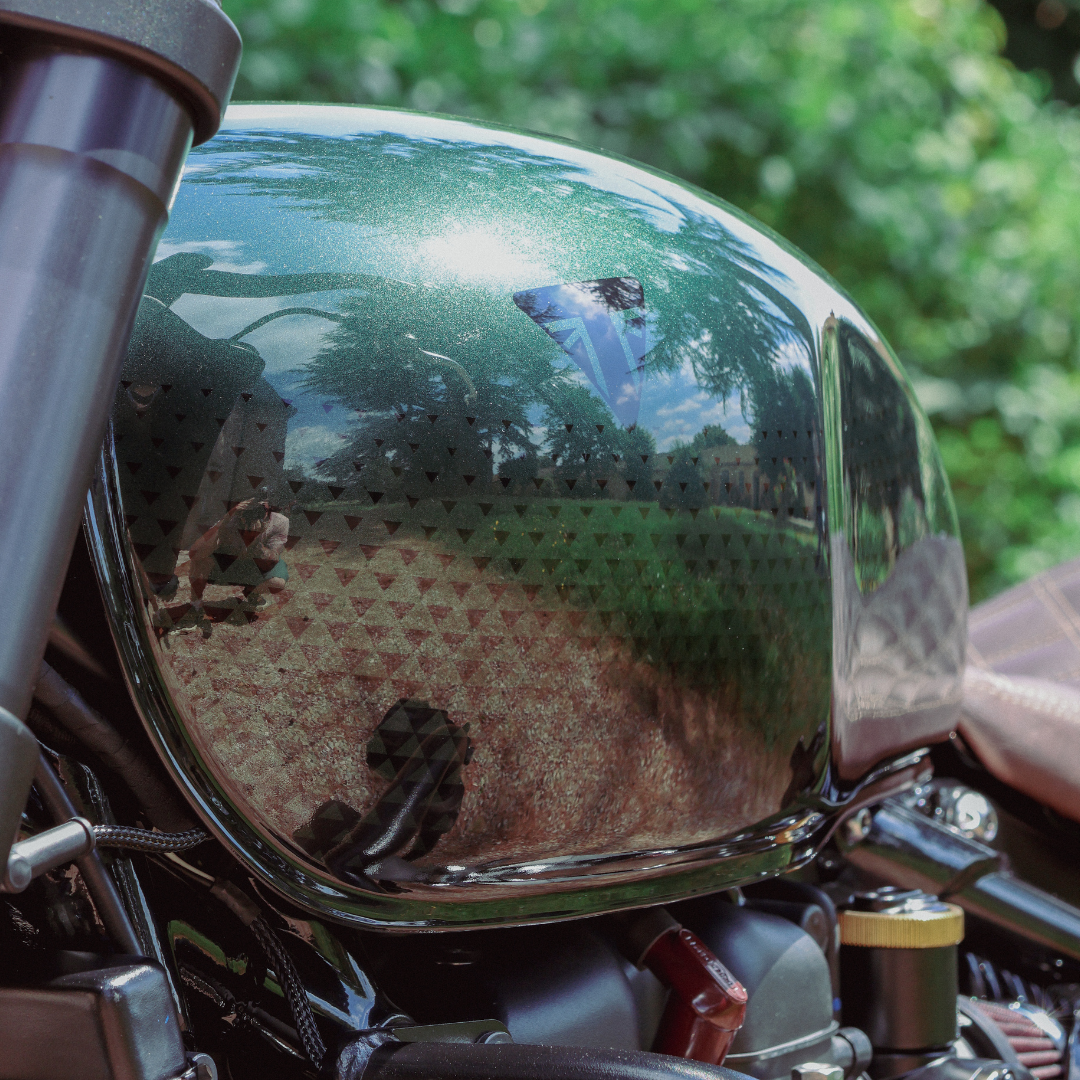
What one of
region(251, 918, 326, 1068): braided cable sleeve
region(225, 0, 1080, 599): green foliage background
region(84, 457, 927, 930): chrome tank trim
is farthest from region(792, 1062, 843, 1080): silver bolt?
region(225, 0, 1080, 599): green foliage background

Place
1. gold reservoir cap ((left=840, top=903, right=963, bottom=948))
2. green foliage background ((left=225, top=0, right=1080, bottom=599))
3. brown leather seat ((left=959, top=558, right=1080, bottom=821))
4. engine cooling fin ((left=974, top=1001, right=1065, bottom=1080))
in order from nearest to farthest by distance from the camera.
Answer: gold reservoir cap ((left=840, top=903, right=963, bottom=948))
engine cooling fin ((left=974, top=1001, right=1065, bottom=1080))
brown leather seat ((left=959, top=558, right=1080, bottom=821))
green foliage background ((left=225, top=0, right=1080, bottom=599))

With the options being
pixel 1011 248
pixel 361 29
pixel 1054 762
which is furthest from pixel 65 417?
pixel 1011 248

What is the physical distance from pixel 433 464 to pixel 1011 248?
11.6ft

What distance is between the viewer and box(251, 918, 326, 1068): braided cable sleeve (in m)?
0.52

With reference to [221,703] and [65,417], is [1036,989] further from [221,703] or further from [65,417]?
A: [65,417]

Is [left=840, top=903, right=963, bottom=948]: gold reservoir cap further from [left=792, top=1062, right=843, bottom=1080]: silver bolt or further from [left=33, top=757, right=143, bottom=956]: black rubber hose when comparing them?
[left=33, top=757, right=143, bottom=956]: black rubber hose

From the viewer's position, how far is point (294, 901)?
0.52 m

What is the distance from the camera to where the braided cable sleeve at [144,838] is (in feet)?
1.52

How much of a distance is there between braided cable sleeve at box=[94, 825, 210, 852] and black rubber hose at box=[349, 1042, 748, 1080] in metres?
0.11

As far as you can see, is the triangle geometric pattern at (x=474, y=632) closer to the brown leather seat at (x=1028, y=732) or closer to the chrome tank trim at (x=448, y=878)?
the chrome tank trim at (x=448, y=878)

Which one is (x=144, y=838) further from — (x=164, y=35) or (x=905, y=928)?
(x=905, y=928)

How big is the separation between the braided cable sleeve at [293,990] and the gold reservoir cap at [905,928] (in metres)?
0.45

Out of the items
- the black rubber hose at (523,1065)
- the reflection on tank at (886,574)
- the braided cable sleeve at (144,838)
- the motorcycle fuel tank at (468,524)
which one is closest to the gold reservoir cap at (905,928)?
the reflection on tank at (886,574)

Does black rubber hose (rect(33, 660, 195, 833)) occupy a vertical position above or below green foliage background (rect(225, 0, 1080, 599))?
below
